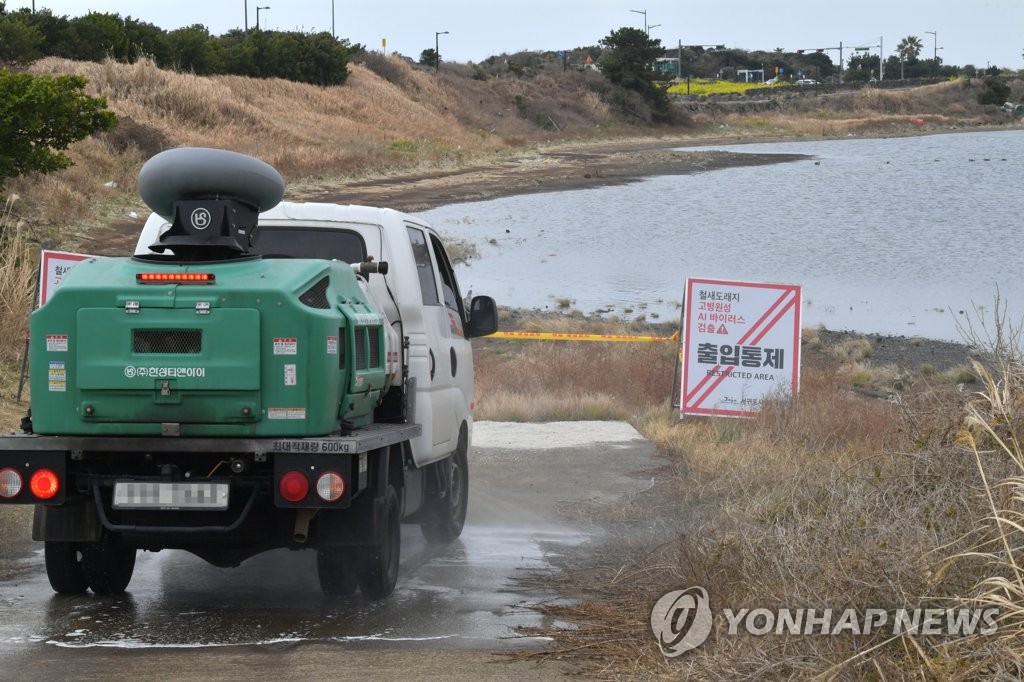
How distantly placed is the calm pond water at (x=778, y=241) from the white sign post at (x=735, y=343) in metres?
15.3

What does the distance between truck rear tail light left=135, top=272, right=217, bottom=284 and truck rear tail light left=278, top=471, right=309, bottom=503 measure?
1.06m

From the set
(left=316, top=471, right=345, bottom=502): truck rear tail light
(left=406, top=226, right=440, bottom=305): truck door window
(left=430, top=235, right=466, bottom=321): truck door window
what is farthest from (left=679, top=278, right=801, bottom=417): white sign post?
(left=316, top=471, right=345, bottom=502): truck rear tail light

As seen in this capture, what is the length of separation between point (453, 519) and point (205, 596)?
2.35m

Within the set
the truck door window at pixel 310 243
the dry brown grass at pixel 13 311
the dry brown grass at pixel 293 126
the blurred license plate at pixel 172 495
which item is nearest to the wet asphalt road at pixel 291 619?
the blurred license plate at pixel 172 495

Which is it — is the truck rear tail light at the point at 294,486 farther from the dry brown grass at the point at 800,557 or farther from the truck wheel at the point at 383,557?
the dry brown grass at the point at 800,557

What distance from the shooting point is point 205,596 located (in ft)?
26.9

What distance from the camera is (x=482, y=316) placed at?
1034cm

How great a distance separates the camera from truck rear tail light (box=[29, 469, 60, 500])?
23.3 ft

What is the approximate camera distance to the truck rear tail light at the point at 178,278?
695cm

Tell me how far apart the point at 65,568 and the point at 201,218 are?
2.14 meters

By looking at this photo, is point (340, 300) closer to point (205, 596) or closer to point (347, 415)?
point (347, 415)

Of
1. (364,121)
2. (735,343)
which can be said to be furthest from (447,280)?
(364,121)

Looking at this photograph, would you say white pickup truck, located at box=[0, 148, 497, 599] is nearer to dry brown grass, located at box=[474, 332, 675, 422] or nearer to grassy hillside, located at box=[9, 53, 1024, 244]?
dry brown grass, located at box=[474, 332, 675, 422]

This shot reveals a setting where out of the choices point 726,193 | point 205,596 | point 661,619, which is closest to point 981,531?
point 661,619
